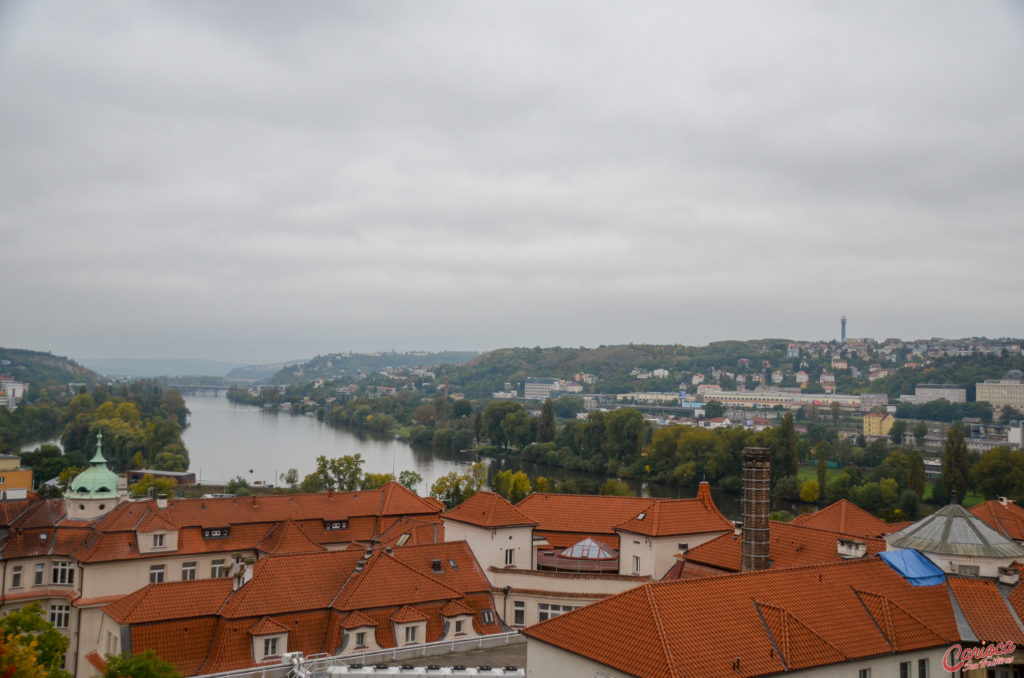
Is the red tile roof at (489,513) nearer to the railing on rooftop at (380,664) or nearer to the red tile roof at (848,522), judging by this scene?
the railing on rooftop at (380,664)

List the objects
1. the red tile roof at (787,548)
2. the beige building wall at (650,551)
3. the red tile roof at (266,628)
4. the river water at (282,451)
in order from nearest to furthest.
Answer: the red tile roof at (266,628) → the red tile roof at (787,548) → the beige building wall at (650,551) → the river water at (282,451)

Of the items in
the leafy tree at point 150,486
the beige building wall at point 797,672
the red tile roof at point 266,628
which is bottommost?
the leafy tree at point 150,486

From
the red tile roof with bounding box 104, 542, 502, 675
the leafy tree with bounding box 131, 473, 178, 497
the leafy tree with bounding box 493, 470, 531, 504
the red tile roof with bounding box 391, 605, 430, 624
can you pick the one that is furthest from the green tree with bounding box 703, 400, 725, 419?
the red tile roof with bounding box 391, 605, 430, 624

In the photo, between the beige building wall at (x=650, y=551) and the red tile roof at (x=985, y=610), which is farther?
the beige building wall at (x=650, y=551)

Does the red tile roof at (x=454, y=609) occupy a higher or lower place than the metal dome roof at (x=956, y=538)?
lower

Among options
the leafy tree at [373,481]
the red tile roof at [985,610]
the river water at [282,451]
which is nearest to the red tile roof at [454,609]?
the red tile roof at [985,610]

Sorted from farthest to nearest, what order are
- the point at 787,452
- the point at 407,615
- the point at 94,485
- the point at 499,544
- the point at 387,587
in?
the point at 787,452
the point at 94,485
the point at 499,544
the point at 387,587
the point at 407,615

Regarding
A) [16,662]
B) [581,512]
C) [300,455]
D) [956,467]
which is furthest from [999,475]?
[300,455]

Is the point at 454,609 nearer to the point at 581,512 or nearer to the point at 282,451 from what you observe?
the point at 581,512
